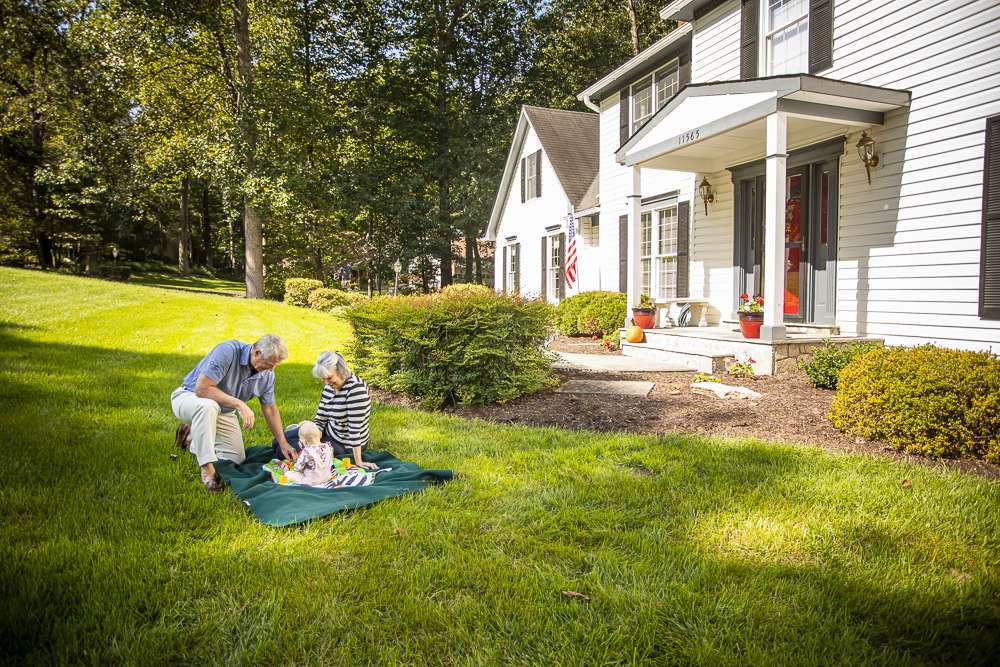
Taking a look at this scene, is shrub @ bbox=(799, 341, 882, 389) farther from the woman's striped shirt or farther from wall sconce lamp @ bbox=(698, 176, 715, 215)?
the woman's striped shirt

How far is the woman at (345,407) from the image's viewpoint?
4105mm

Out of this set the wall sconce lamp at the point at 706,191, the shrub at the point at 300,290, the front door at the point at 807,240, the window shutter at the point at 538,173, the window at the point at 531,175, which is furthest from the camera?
the shrub at the point at 300,290

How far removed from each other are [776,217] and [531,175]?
12795 millimetres

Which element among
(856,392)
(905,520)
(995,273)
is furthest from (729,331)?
(905,520)

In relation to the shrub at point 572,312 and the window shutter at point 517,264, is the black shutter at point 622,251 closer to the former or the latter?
the shrub at point 572,312

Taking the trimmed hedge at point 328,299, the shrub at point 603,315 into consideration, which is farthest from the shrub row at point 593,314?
the trimmed hedge at point 328,299

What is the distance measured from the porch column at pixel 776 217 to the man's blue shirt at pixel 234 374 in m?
6.54

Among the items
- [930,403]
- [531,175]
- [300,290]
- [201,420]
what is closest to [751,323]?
[930,403]

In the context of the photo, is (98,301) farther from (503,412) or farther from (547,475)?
(547,475)

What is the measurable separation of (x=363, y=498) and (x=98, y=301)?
1253 centimetres

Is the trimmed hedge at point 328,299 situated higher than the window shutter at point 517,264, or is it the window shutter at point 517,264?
the window shutter at point 517,264

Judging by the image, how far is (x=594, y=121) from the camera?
20234 millimetres

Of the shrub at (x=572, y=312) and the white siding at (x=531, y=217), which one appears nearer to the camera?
the shrub at (x=572, y=312)

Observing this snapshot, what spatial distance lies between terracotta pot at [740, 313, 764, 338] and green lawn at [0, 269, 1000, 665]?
418cm
